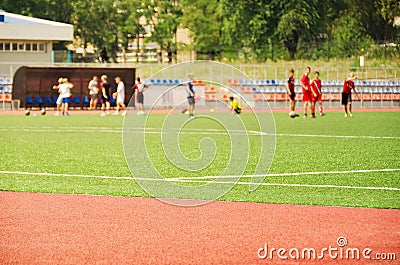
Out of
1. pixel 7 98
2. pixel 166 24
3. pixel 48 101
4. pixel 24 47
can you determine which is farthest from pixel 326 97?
pixel 166 24

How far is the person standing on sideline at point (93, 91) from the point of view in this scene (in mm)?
43438

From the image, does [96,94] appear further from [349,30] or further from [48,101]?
[349,30]

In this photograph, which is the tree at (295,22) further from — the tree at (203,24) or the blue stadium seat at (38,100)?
the blue stadium seat at (38,100)

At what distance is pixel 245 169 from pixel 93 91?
30107 millimetres

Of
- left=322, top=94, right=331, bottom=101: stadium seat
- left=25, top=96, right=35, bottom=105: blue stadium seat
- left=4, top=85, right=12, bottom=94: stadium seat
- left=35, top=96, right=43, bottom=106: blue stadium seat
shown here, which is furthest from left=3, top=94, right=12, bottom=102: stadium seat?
left=322, top=94, right=331, bottom=101: stadium seat

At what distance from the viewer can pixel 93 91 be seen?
43.8m

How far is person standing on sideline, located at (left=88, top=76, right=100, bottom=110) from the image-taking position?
143 feet

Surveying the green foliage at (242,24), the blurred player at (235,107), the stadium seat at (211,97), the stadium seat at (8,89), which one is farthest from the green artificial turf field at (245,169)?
the green foliage at (242,24)

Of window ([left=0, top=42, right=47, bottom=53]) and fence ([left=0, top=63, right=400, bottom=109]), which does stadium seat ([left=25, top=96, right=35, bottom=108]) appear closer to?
fence ([left=0, top=63, right=400, bottom=109])

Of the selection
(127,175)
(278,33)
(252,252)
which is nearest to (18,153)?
(127,175)

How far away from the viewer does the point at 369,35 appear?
7650 cm

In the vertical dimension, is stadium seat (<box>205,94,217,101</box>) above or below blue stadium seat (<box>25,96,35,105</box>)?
above

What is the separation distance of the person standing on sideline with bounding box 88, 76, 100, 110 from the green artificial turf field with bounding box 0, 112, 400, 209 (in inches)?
714

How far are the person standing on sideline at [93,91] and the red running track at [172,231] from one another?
32.4 m
